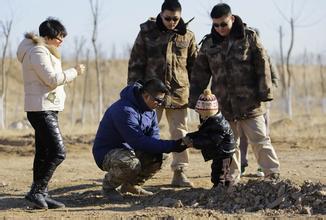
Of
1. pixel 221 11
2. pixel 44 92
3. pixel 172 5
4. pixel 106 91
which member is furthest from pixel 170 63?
pixel 106 91

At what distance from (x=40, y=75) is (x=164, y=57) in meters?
1.92

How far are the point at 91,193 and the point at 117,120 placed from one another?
135 cm

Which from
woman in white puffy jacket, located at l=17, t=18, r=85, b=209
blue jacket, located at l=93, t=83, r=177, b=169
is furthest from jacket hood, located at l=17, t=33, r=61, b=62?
blue jacket, located at l=93, t=83, r=177, b=169

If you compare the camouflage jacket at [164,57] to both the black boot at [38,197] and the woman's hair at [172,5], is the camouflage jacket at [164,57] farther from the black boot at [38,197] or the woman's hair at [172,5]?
the black boot at [38,197]

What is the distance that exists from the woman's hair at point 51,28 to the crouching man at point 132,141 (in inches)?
35.5

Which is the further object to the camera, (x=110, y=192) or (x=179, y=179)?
(x=179, y=179)

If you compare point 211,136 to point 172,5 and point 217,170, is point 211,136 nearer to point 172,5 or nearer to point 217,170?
point 217,170

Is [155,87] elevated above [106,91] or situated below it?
above

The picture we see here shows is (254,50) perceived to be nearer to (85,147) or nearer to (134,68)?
(134,68)

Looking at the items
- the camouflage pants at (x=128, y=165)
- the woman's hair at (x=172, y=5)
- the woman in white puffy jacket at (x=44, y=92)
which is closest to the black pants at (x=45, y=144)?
the woman in white puffy jacket at (x=44, y=92)

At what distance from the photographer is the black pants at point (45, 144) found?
647 cm

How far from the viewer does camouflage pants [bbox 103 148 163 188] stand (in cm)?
669

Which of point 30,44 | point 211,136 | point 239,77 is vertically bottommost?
Result: point 211,136

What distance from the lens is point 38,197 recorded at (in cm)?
656
